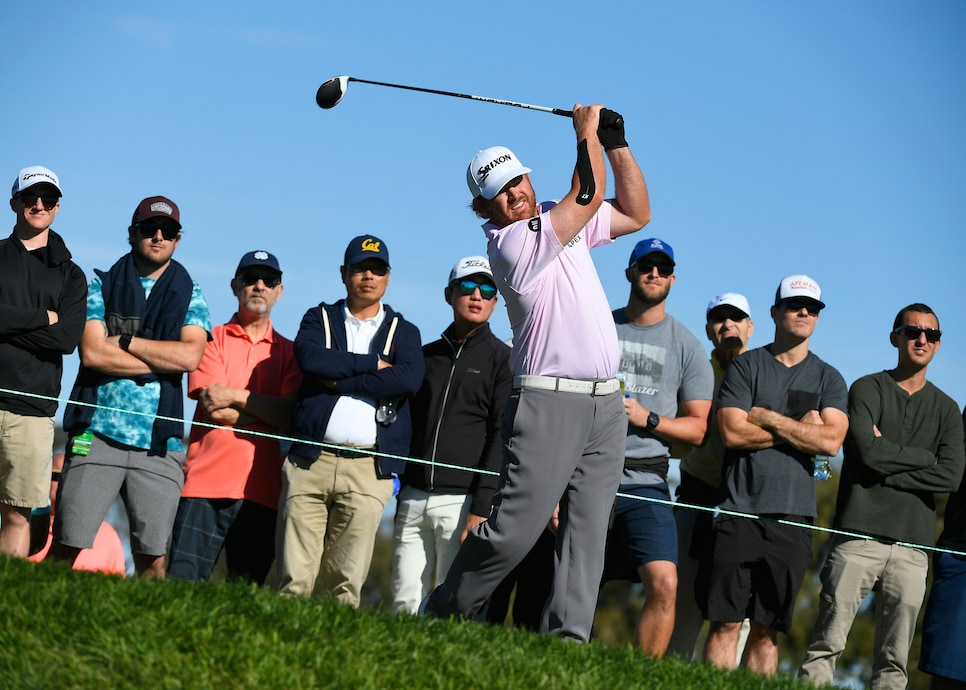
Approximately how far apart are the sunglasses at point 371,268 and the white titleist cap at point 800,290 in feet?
8.61

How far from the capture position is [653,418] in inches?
318

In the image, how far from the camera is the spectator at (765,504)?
25.8ft

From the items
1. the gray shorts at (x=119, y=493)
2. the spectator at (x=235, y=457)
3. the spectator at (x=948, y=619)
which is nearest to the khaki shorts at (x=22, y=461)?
the gray shorts at (x=119, y=493)

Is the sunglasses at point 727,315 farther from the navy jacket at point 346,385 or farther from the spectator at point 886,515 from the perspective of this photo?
the navy jacket at point 346,385

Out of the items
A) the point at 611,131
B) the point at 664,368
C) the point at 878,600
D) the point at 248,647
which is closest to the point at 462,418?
the point at 664,368

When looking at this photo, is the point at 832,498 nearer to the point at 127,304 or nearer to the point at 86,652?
the point at 127,304

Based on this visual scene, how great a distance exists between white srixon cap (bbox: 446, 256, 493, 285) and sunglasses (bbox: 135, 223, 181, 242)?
1.88 m

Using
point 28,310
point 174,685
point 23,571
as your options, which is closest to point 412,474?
point 28,310

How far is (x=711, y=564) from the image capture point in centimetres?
795

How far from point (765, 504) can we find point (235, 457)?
3.36 metres

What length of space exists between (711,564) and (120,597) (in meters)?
4.02

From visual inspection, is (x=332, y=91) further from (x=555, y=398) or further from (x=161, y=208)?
(x=555, y=398)

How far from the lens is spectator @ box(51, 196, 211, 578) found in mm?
7648

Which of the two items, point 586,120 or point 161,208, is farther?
point 161,208
